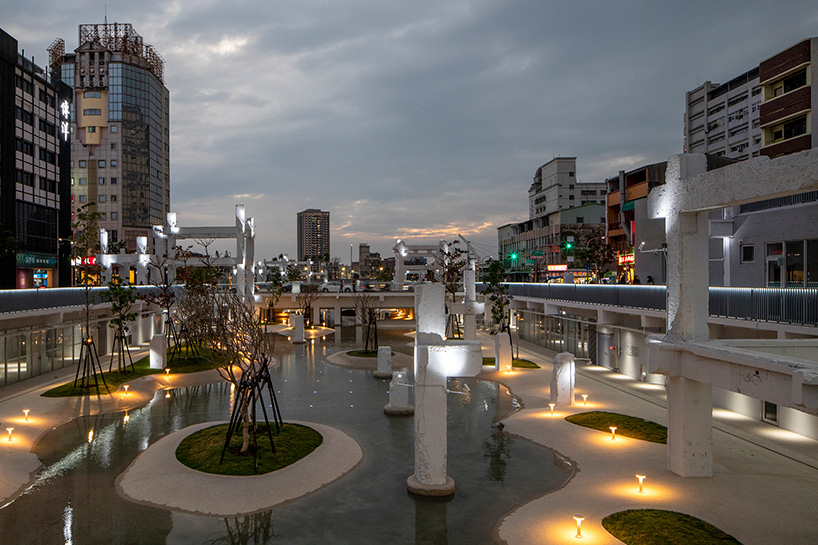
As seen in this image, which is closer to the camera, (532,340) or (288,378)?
(288,378)

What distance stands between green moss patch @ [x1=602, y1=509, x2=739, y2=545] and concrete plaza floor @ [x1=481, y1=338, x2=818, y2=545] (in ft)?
0.89

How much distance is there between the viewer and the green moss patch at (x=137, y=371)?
25719 mm

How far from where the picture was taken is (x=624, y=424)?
2033 cm

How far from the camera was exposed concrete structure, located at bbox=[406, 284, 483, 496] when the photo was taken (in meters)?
14.4

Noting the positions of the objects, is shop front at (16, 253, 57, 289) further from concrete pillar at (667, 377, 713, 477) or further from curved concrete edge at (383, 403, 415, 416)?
concrete pillar at (667, 377, 713, 477)

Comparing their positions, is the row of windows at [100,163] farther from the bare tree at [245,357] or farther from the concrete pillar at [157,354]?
the bare tree at [245,357]

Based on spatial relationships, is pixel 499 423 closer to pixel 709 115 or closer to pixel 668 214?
pixel 668 214

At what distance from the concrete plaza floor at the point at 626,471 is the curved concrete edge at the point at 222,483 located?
3.25m

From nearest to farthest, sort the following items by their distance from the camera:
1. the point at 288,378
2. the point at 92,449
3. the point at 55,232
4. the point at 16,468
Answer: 1. the point at 16,468
2. the point at 92,449
3. the point at 288,378
4. the point at 55,232

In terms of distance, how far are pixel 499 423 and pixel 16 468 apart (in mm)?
16524

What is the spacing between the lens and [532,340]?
165 ft

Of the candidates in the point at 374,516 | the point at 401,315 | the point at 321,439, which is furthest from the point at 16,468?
the point at 401,315

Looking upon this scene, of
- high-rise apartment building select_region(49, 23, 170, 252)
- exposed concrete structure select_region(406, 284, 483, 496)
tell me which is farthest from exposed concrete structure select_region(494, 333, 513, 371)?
high-rise apartment building select_region(49, 23, 170, 252)

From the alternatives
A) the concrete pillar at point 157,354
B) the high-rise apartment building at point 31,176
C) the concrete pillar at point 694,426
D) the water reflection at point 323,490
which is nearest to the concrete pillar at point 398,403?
the water reflection at point 323,490
